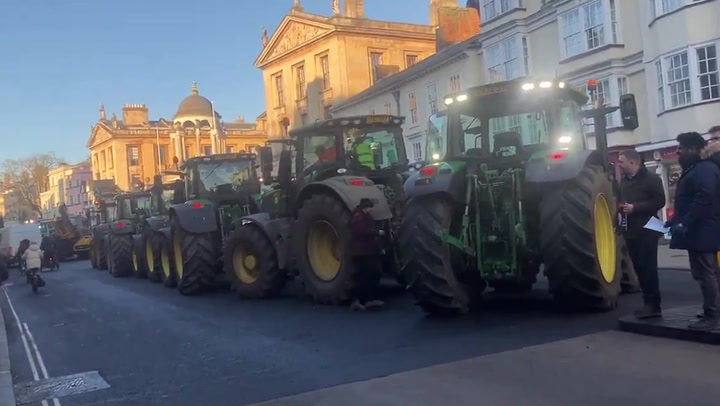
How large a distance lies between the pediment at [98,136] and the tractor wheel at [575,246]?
72030 mm

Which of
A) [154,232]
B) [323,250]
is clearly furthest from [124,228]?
[323,250]

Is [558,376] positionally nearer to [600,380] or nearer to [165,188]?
[600,380]

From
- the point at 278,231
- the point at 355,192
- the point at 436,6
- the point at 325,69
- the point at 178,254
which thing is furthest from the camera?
the point at 325,69

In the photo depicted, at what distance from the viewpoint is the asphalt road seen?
7.13m

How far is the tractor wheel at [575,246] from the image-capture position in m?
8.43

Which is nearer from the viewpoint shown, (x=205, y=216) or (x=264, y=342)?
(x=264, y=342)

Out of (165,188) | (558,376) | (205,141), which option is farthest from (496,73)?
(205,141)

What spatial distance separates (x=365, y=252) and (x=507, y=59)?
21.9 metres

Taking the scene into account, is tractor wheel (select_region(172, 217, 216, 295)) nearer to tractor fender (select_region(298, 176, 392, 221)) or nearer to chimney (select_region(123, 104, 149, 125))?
tractor fender (select_region(298, 176, 392, 221))

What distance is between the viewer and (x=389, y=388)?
20.8 ft

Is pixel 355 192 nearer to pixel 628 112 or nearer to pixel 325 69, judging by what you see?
pixel 628 112

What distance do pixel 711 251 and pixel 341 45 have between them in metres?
45.5

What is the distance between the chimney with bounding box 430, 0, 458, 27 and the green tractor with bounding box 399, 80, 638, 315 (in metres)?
33.9

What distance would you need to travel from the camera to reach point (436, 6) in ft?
161
